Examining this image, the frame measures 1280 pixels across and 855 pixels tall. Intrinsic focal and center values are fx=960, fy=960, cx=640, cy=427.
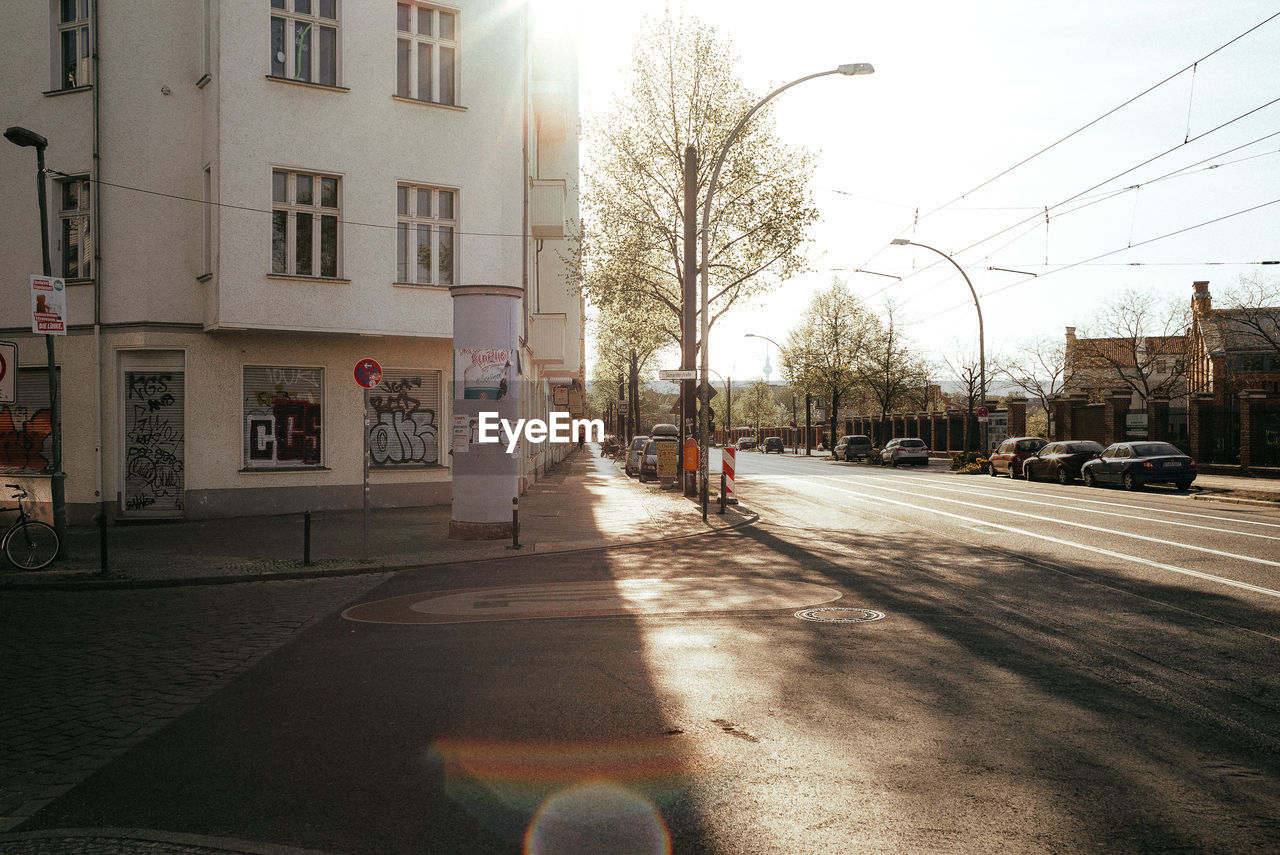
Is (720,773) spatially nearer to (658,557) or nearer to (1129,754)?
(1129,754)

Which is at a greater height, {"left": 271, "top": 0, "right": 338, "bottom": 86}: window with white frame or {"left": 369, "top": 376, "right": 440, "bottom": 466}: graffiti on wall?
{"left": 271, "top": 0, "right": 338, "bottom": 86}: window with white frame

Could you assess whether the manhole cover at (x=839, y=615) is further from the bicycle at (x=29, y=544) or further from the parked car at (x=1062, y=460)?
the parked car at (x=1062, y=460)

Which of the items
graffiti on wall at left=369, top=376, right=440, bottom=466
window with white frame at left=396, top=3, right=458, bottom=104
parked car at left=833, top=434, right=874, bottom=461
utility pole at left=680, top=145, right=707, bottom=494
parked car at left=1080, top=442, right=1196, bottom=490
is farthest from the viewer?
parked car at left=833, top=434, right=874, bottom=461

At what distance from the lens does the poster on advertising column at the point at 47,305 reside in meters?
12.6

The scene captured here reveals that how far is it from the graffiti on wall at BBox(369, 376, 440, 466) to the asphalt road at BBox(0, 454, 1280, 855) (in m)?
10.3

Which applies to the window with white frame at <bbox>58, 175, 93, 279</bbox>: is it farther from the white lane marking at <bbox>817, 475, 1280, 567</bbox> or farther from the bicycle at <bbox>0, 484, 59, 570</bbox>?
the white lane marking at <bbox>817, 475, 1280, 567</bbox>

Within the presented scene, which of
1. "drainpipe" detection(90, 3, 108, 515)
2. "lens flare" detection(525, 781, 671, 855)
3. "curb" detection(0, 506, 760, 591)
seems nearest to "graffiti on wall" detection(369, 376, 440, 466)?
"drainpipe" detection(90, 3, 108, 515)

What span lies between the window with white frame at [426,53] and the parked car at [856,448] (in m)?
41.1

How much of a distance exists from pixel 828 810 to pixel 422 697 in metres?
3.05

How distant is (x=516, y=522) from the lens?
1484cm

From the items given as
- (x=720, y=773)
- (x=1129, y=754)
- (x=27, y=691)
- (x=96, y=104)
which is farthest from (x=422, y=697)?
(x=96, y=104)

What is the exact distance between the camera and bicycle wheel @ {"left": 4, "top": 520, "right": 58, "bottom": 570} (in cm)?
1255

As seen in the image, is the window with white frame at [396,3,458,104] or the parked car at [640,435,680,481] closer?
the window with white frame at [396,3,458,104]

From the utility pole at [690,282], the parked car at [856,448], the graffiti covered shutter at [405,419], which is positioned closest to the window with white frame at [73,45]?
the graffiti covered shutter at [405,419]
